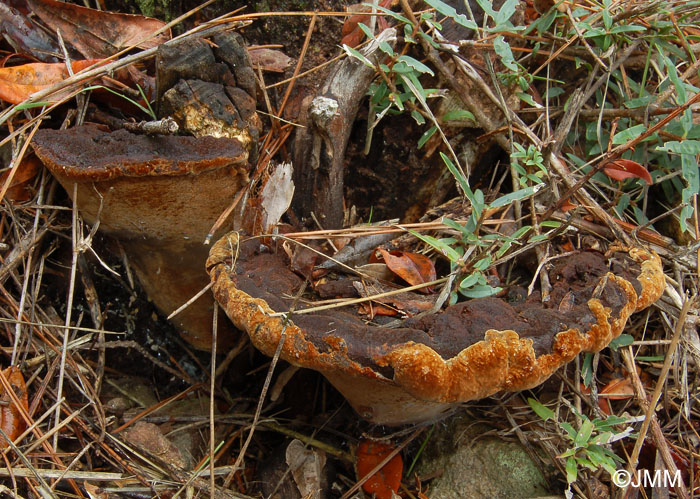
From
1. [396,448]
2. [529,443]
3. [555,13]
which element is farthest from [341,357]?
[555,13]

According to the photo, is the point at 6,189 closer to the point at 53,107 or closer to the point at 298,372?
the point at 53,107

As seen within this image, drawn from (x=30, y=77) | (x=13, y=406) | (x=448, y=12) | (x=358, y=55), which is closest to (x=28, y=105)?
(x=30, y=77)

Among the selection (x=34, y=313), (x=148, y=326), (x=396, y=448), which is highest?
(x=34, y=313)

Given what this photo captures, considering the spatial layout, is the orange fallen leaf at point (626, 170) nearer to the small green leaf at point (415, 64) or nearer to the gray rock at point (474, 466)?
the small green leaf at point (415, 64)

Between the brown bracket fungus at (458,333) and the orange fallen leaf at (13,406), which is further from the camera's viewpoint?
the orange fallen leaf at (13,406)

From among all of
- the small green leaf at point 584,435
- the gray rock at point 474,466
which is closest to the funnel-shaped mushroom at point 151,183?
the gray rock at point 474,466

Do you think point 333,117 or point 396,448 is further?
point 396,448
